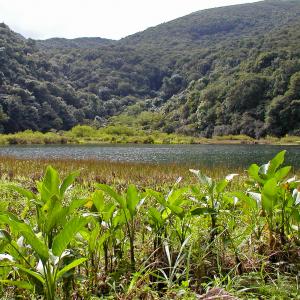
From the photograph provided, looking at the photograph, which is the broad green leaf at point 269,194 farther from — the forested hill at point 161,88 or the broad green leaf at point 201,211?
the forested hill at point 161,88

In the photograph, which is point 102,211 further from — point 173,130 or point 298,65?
point 173,130

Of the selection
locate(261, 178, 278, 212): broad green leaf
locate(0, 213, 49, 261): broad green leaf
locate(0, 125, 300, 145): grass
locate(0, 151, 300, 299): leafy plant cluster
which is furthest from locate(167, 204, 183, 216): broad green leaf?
locate(0, 125, 300, 145): grass

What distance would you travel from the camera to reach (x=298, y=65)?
82000 mm

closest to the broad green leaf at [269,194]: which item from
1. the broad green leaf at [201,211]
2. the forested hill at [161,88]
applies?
the broad green leaf at [201,211]

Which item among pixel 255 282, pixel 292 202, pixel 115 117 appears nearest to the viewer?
pixel 255 282

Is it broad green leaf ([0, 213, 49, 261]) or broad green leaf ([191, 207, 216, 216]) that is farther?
broad green leaf ([191, 207, 216, 216])

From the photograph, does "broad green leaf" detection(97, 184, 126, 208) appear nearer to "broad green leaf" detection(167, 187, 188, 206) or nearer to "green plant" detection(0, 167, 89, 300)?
"green plant" detection(0, 167, 89, 300)

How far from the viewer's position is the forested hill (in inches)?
3206

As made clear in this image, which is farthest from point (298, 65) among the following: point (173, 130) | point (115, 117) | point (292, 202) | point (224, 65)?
point (292, 202)

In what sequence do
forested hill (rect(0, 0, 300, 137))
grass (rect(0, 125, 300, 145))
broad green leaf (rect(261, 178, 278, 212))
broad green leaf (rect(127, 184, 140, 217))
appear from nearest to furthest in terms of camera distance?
broad green leaf (rect(127, 184, 140, 217))
broad green leaf (rect(261, 178, 278, 212))
grass (rect(0, 125, 300, 145))
forested hill (rect(0, 0, 300, 137))

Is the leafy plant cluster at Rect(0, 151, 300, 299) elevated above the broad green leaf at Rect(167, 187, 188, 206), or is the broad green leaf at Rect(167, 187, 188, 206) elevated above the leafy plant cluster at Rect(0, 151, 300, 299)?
the broad green leaf at Rect(167, 187, 188, 206)

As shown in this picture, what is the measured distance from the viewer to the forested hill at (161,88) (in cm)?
8144

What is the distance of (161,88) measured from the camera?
16188 centimetres

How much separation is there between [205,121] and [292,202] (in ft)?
286
